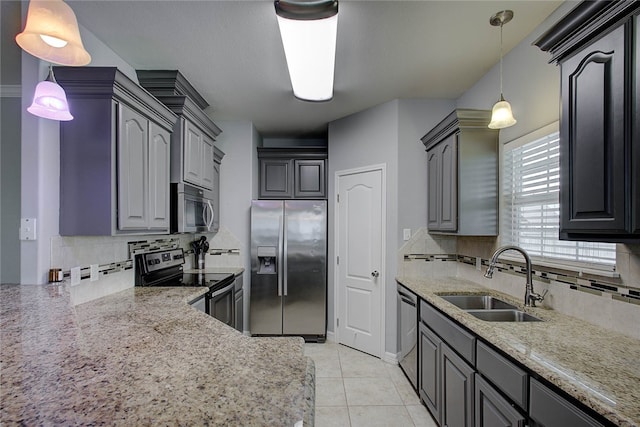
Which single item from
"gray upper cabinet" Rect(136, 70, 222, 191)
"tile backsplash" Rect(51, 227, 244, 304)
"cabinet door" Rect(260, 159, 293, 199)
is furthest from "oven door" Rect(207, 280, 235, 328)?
"cabinet door" Rect(260, 159, 293, 199)

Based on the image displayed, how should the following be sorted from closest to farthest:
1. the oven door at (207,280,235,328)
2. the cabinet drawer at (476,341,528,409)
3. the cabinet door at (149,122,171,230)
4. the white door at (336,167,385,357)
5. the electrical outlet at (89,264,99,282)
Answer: the cabinet drawer at (476,341,528,409), the electrical outlet at (89,264,99,282), the cabinet door at (149,122,171,230), the oven door at (207,280,235,328), the white door at (336,167,385,357)

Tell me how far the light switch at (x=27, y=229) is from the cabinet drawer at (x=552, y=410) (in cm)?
256

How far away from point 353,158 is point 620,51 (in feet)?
8.64

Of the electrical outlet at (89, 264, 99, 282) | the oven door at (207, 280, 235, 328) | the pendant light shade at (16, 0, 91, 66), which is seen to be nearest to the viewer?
the pendant light shade at (16, 0, 91, 66)

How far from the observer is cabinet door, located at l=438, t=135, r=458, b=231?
2.59m

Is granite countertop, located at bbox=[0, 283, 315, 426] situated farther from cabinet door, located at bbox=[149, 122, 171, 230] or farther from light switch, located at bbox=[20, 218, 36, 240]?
cabinet door, located at bbox=[149, 122, 171, 230]

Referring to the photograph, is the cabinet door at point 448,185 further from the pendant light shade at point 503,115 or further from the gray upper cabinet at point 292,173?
the gray upper cabinet at point 292,173

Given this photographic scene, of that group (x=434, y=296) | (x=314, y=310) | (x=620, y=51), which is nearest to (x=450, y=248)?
(x=434, y=296)

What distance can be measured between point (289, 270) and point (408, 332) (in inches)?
62.7

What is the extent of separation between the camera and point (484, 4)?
1.84 meters

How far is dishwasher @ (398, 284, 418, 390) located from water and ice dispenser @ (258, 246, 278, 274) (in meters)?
1.55

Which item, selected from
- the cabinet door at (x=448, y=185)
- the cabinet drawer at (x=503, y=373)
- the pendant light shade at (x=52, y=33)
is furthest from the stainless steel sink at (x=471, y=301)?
the pendant light shade at (x=52, y=33)

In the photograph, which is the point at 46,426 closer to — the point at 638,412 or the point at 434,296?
the point at 638,412

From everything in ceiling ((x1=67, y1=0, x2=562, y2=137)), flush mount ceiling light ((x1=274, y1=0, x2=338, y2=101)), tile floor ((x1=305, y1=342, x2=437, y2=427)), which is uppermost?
ceiling ((x1=67, y1=0, x2=562, y2=137))
